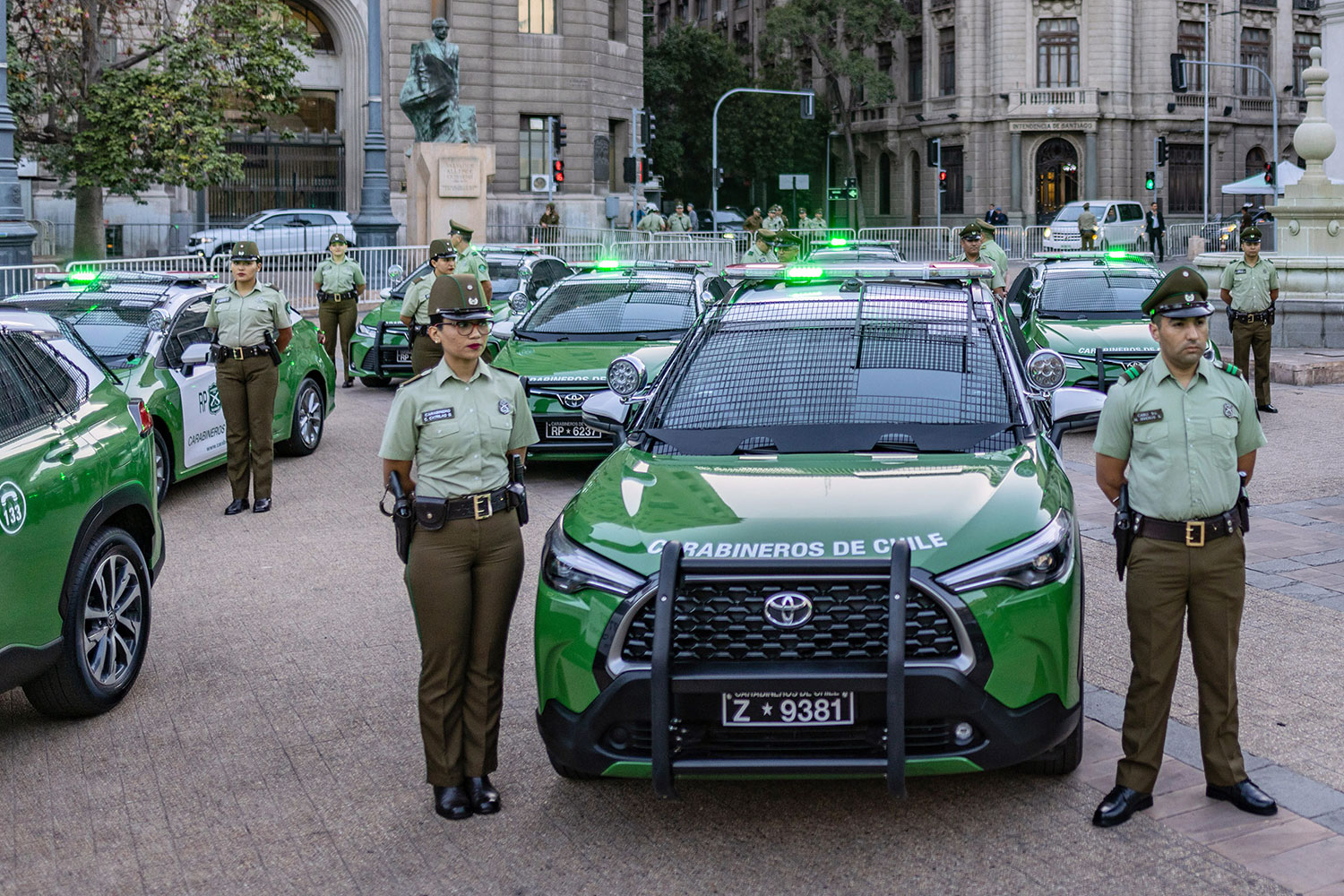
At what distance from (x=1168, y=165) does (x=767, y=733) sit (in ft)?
221

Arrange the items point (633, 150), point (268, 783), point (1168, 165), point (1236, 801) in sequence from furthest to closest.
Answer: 1. point (1168, 165)
2. point (633, 150)
3. point (268, 783)
4. point (1236, 801)

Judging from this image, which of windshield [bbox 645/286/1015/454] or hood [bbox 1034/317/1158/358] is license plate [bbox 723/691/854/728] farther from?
hood [bbox 1034/317/1158/358]

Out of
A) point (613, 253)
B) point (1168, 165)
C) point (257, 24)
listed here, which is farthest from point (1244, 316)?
point (1168, 165)

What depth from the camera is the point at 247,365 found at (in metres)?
11.0

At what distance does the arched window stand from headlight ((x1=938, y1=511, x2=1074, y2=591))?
4720 centimetres

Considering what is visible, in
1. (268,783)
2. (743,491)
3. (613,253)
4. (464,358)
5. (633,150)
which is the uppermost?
(633,150)

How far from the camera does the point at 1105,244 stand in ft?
153

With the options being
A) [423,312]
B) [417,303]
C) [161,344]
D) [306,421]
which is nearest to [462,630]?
[161,344]

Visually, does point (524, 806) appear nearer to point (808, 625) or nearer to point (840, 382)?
point (808, 625)

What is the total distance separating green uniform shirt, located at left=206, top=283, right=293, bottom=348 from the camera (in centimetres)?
1094

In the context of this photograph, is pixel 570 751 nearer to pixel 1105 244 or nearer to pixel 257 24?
pixel 257 24

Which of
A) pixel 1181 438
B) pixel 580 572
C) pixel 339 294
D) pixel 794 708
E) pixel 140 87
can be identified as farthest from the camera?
pixel 140 87

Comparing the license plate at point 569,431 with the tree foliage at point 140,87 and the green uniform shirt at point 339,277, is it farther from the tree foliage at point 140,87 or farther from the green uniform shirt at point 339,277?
the tree foliage at point 140,87

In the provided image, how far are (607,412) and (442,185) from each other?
2659 cm
